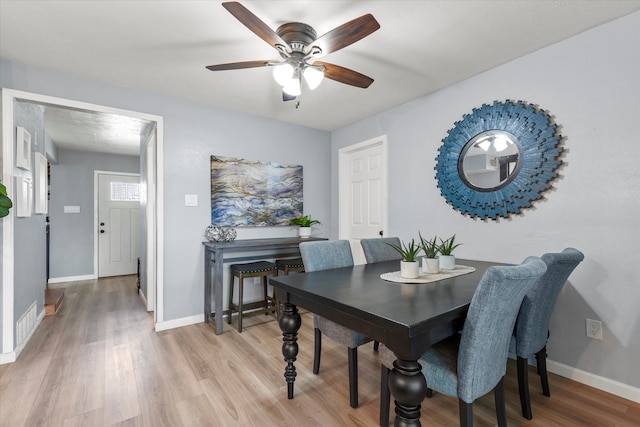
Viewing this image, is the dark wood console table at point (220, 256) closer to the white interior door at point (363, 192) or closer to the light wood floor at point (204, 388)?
the light wood floor at point (204, 388)

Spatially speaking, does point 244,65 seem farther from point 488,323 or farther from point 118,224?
point 118,224

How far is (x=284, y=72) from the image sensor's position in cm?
181

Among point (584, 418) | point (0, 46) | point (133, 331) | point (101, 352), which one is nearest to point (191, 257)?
point (133, 331)

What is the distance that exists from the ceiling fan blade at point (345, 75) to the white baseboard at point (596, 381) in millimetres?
2441

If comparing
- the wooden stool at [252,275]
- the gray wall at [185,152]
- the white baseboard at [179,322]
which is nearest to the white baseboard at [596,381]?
the wooden stool at [252,275]

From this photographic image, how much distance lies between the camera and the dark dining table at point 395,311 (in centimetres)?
112

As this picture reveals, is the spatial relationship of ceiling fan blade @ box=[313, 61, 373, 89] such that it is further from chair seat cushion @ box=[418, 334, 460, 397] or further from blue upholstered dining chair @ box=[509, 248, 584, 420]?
chair seat cushion @ box=[418, 334, 460, 397]

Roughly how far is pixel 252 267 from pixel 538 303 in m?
2.44

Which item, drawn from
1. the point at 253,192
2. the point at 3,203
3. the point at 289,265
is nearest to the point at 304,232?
the point at 289,265

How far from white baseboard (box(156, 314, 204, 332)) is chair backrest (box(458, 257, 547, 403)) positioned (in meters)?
2.75

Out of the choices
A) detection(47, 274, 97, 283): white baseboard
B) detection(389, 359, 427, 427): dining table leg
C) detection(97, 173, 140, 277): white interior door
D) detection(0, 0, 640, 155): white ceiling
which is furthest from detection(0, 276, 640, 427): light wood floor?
detection(97, 173, 140, 277): white interior door

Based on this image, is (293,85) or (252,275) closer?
(293,85)

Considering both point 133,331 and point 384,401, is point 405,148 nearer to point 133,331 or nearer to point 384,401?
point 384,401

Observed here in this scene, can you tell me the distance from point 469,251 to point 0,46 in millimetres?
3993
